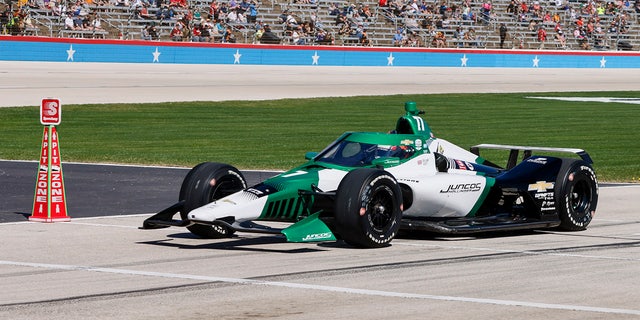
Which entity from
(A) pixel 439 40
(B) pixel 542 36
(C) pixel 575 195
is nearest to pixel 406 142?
(C) pixel 575 195

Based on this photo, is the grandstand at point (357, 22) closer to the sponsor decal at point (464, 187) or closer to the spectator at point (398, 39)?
the spectator at point (398, 39)

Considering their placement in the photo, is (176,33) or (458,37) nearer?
(176,33)

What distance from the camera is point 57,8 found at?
4325 centimetres

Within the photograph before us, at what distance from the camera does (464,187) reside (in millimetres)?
12648

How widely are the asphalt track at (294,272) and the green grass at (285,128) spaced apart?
6.33m

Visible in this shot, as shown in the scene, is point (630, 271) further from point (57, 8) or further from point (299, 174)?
point (57, 8)

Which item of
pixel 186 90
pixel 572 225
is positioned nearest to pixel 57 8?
pixel 186 90

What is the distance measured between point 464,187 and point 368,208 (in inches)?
70.2

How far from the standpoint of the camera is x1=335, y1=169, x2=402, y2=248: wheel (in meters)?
11.1

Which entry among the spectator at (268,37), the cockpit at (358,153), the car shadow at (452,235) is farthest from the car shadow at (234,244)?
the spectator at (268,37)

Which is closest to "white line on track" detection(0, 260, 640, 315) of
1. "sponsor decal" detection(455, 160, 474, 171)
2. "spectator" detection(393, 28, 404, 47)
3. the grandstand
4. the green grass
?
"sponsor decal" detection(455, 160, 474, 171)

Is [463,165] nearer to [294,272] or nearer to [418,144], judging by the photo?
[418,144]

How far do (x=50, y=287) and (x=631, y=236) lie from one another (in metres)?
6.32

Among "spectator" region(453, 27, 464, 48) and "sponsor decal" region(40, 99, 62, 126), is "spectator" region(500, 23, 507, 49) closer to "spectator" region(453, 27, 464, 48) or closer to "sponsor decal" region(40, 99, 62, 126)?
"spectator" region(453, 27, 464, 48)
